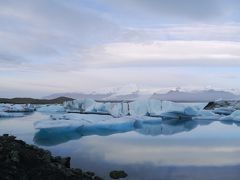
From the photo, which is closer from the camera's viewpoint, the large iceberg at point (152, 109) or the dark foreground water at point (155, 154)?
the dark foreground water at point (155, 154)

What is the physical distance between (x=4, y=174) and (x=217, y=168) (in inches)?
173

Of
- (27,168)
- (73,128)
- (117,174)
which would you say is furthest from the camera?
(73,128)

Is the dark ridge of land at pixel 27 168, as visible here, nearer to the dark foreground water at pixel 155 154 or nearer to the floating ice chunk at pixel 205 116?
the dark foreground water at pixel 155 154

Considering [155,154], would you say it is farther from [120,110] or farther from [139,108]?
[120,110]

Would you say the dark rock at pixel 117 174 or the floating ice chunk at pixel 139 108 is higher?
the floating ice chunk at pixel 139 108

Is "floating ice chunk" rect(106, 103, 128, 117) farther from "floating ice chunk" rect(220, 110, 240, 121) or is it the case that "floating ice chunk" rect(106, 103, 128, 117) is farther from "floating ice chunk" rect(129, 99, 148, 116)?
"floating ice chunk" rect(220, 110, 240, 121)

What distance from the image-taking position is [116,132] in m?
15.4

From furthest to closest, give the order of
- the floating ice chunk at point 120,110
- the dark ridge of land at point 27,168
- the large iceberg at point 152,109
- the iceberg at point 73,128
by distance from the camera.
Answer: the floating ice chunk at point 120,110 < the large iceberg at point 152,109 < the iceberg at point 73,128 < the dark ridge of land at point 27,168

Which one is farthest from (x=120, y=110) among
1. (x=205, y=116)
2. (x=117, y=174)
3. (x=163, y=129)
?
(x=117, y=174)

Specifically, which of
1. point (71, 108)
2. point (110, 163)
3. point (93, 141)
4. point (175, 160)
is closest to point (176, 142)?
point (93, 141)

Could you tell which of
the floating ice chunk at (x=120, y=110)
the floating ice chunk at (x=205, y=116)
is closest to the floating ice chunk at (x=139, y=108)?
the floating ice chunk at (x=120, y=110)

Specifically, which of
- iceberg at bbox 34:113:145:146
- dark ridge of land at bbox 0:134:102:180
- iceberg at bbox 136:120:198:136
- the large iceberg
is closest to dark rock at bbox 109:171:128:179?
dark ridge of land at bbox 0:134:102:180

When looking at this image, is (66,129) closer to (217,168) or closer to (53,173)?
(217,168)

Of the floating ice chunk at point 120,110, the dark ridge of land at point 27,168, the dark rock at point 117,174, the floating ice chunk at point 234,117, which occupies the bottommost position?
the dark rock at point 117,174
